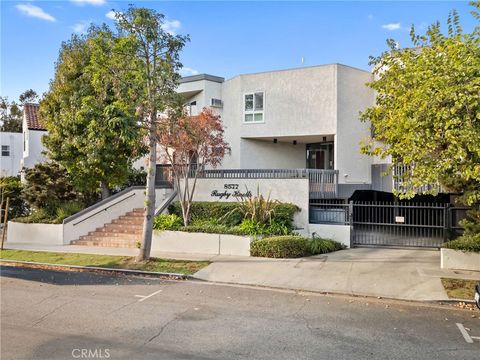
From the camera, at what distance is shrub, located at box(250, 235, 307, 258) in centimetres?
1280

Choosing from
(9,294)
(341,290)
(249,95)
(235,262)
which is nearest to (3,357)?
(9,294)

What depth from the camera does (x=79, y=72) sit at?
17484mm

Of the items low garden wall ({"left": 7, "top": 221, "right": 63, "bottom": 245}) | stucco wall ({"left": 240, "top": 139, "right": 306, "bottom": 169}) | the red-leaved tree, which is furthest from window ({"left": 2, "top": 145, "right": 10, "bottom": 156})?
the red-leaved tree

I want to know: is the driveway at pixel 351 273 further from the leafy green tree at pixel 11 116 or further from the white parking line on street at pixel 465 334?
the leafy green tree at pixel 11 116

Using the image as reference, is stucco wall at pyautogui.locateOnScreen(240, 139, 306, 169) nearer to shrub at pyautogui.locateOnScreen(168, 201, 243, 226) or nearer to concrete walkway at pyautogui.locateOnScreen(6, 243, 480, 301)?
shrub at pyautogui.locateOnScreen(168, 201, 243, 226)

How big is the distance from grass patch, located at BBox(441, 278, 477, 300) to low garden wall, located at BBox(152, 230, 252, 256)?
20.1 feet

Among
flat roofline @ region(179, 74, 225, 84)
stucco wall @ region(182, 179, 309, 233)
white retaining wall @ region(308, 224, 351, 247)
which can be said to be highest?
flat roofline @ region(179, 74, 225, 84)

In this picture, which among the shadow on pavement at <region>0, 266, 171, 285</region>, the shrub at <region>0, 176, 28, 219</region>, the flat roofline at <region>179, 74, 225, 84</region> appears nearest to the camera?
the shadow on pavement at <region>0, 266, 171, 285</region>

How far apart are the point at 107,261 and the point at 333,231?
812cm

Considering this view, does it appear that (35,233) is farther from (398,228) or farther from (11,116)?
(11,116)

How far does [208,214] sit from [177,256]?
290 centimetres

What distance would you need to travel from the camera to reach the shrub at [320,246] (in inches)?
525

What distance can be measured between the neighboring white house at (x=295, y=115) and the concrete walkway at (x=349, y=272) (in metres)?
7.00

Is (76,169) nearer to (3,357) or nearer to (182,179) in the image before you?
(182,179)
